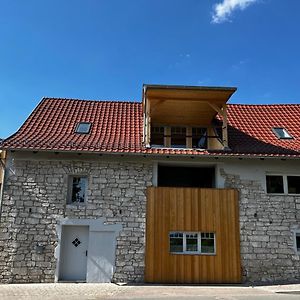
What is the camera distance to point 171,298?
9375mm

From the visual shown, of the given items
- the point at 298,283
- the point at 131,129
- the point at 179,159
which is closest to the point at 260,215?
the point at 298,283

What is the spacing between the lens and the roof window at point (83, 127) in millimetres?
14290

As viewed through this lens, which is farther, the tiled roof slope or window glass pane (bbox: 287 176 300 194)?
window glass pane (bbox: 287 176 300 194)

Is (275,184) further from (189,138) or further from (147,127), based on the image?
(147,127)

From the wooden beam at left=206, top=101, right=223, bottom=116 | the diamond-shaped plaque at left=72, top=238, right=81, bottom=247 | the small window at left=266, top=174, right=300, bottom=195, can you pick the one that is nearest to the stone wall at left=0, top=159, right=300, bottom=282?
the small window at left=266, top=174, right=300, bottom=195

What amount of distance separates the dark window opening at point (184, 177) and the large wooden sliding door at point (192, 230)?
1809mm

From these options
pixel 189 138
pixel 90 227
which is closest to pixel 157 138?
pixel 189 138

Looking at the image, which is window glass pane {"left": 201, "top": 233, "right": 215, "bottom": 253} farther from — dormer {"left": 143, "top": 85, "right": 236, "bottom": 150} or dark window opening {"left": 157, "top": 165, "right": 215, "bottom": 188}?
dormer {"left": 143, "top": 85, "right": 236, "bottom": 150}

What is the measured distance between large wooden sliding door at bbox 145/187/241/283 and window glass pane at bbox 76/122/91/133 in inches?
144

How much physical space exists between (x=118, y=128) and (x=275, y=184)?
20.4ft

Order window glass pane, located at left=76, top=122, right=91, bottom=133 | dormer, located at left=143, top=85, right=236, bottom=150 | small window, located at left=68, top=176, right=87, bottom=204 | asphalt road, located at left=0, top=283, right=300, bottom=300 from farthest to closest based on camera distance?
window glass pane, located at left=76, top=122, right=91, bottom=133 → dormer, located at left=143, top=85, right=236, bottom=150 → small window, located at left=68, top=176, right=87, bottom=204 → asphalt road, located at left=0, top=283, right=300, bottom=300

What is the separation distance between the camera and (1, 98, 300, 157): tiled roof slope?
12.8m

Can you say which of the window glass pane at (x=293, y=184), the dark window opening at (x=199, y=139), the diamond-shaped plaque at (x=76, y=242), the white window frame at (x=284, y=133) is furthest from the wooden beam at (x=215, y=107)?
the diamond-shaped plaque at (x=76, y=242)

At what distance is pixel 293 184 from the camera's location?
1321cm
